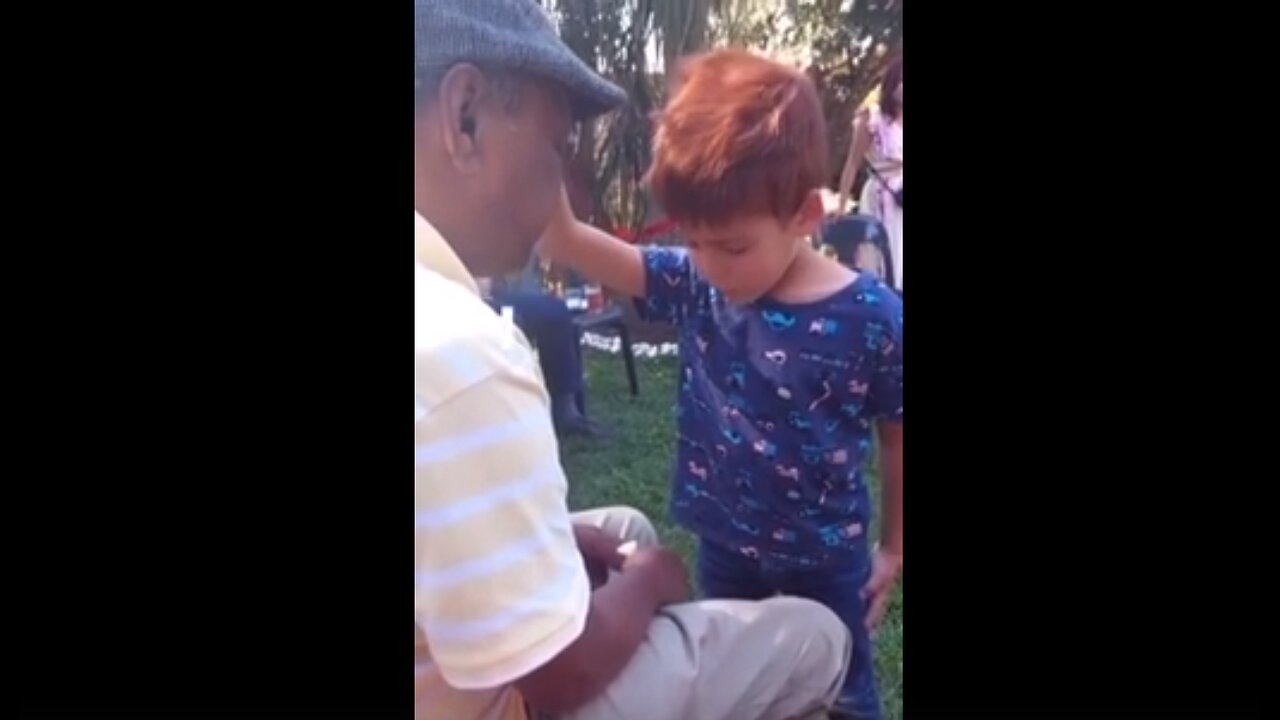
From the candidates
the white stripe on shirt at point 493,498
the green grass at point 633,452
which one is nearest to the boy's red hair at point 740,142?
the green grass at point 633,452

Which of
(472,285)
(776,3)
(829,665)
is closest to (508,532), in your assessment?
(472,285)

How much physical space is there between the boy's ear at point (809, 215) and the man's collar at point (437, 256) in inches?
9.9

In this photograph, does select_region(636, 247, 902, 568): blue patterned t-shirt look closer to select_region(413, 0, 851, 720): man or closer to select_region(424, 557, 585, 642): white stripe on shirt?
select_region(413, 0, 851, 720): man

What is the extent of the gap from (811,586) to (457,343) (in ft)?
1.21

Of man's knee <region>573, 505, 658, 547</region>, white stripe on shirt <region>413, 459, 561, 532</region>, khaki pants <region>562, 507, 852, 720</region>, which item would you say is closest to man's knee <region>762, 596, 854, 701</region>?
khaki pants <region>562, 507, 852, 720</region>

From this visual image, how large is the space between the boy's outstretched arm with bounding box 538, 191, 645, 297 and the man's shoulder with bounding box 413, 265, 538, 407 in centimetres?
10

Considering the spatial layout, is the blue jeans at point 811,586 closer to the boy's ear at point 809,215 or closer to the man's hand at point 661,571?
the man's hand at point 661,571

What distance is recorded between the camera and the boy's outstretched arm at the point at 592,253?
3.35ft

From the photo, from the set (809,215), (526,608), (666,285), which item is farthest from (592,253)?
(526,608)

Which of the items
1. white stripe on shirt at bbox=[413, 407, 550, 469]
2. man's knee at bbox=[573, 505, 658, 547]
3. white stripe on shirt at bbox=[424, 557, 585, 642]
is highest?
white stripe on shirt at bbox=[413, 407, 550, 469]

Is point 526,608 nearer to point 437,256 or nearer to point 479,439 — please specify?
point 479,439

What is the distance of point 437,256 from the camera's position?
Answer: 960 millimetres

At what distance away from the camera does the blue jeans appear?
41.8 inches

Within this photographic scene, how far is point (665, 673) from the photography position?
986 mm
